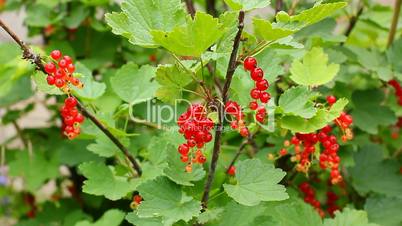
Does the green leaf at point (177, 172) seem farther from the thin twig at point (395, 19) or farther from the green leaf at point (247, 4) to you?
the thin twig at point (395, 19)

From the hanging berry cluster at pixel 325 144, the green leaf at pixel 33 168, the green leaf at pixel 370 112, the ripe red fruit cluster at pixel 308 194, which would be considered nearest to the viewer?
the hanging berry cluster at pixel 325 144

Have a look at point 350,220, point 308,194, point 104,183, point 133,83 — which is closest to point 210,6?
point 133,83

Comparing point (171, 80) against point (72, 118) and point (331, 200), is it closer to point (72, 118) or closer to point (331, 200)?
point (72, 118)

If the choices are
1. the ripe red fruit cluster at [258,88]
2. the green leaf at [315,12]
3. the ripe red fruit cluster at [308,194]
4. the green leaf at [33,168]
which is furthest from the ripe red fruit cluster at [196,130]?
the green leaf at [33,168]

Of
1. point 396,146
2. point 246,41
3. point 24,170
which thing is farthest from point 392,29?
point 24,170

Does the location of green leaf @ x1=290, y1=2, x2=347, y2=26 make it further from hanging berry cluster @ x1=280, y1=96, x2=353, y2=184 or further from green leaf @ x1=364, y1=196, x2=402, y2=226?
green leaf @ x1=364, y1=196, x2=402, y2=226

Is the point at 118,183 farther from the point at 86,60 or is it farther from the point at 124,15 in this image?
the point at 86,60
